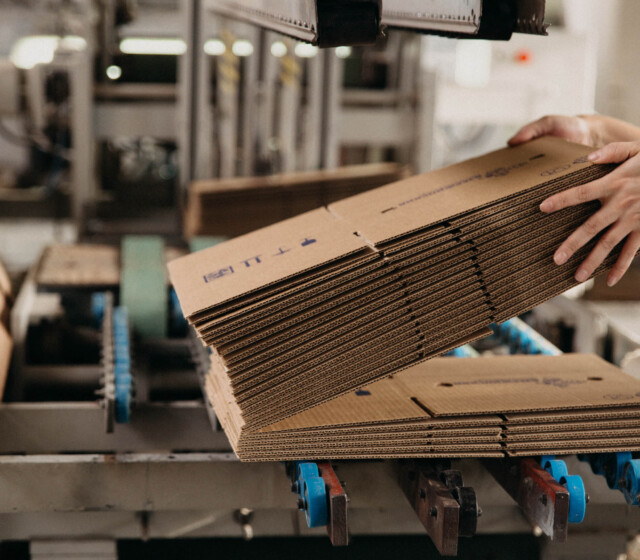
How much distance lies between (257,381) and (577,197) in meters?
0.62

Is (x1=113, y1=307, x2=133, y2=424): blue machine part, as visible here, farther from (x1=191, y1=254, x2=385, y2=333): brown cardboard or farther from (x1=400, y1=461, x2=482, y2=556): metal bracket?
(x1=400, y1=461, x2=482, y2=556): metal bracket

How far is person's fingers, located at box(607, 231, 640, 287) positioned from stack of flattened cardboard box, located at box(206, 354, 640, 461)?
0.73 feet

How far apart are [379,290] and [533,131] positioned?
0.71 m

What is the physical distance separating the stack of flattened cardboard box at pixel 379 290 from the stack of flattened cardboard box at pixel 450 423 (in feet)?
0.14

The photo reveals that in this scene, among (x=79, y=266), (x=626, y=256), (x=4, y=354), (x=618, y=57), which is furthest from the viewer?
(x=618, y=57)

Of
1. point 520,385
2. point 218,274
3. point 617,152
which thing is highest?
point 617,152

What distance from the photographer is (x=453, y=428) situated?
141cm

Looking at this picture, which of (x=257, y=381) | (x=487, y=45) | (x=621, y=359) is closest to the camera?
(x=257, y=381)

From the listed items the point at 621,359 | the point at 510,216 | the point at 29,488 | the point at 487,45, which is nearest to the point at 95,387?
the point at 29,488

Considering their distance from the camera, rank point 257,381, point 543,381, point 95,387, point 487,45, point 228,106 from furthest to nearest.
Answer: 1. point 487,45
2. point 228,106
3. point 95,387
4. point 543,381
5. point 257,381

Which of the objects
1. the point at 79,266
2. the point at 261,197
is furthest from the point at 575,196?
the point at 261,197

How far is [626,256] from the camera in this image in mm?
1462

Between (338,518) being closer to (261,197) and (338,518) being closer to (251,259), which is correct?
(251,259)

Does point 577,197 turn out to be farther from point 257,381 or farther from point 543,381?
point 257,381
